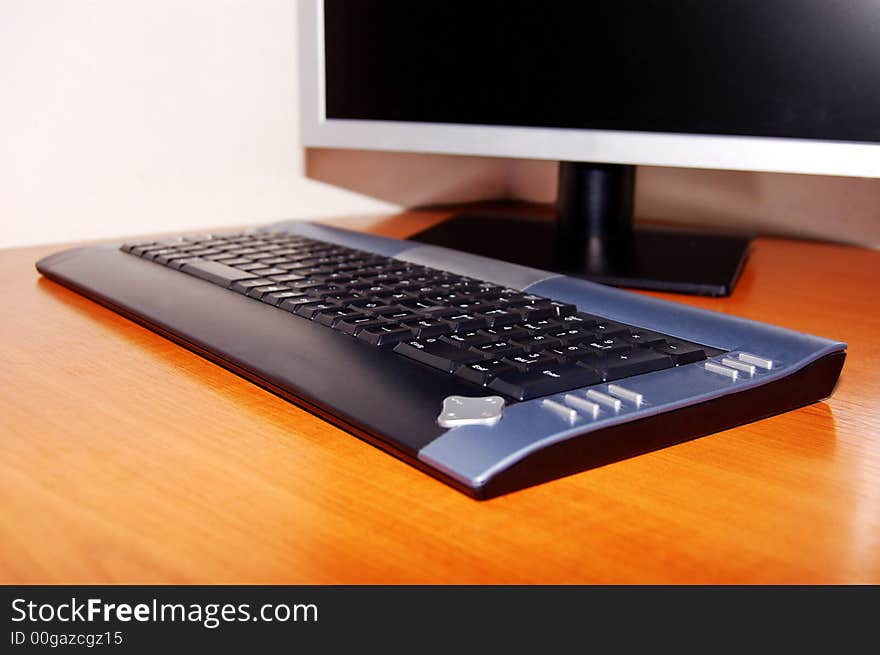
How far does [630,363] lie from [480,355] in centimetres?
7

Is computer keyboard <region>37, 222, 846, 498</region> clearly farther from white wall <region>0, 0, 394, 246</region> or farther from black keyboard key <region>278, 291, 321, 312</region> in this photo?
white wall <region>0, 0, 394, 246</region>

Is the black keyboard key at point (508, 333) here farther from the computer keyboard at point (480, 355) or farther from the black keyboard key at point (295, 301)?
the black keyboard key at point (295, 301)

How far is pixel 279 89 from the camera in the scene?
1.03 m

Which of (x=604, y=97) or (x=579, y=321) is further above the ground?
(x=604, y=97)

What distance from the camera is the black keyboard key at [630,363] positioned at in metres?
0.42

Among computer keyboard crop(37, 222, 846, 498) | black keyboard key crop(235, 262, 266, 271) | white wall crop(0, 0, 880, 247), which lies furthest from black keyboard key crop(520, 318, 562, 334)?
white wall crop(0, 0, 880, 247)

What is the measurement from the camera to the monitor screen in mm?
684

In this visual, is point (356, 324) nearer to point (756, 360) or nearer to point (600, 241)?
point (756, 360)

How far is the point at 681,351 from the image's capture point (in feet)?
1.49

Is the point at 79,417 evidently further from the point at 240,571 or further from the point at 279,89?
the point at 279,89

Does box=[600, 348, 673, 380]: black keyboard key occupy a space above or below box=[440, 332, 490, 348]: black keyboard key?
below

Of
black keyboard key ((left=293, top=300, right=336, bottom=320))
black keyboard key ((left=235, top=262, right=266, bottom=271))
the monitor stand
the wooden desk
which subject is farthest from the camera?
the monitor stand

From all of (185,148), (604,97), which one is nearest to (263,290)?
(604,97)

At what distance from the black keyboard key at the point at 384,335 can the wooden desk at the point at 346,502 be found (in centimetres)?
5
